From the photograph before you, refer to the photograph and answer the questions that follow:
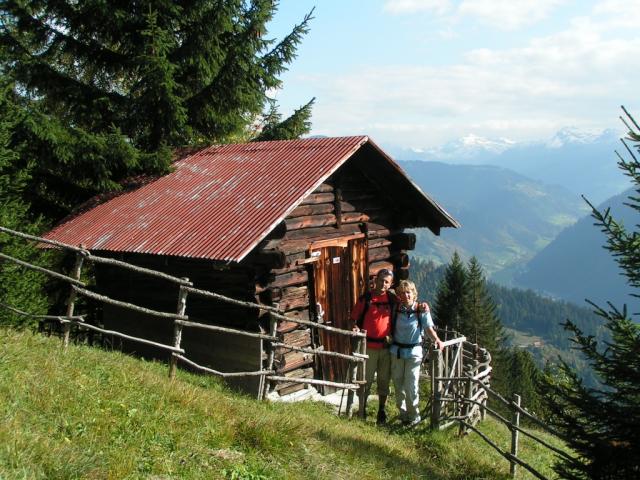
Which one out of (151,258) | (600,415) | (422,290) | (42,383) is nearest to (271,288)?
(151,258)

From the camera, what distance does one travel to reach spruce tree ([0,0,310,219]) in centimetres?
1398

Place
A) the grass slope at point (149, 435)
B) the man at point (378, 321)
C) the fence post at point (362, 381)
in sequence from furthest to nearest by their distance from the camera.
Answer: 1. the fence post at point (362, 381)
2. the man at point (378, 321)
3. the grass slope at point (149, 435)

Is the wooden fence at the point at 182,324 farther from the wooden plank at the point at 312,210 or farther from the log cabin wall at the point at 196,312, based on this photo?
the wooden plank at the point at 312,210

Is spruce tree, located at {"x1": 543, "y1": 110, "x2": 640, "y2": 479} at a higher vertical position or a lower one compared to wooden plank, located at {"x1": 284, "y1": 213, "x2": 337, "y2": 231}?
lower

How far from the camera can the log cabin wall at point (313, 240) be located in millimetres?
10797

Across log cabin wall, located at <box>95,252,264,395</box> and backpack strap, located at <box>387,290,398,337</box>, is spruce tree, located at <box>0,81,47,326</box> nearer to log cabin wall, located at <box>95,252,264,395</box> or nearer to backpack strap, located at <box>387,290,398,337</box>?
log cabin wall, located at <box>95,252,264,395</box>

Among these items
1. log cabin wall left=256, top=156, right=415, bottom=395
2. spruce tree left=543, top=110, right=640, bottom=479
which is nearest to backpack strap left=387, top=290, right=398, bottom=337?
log cabin wall left=256, top=156, right=415, bottom=395

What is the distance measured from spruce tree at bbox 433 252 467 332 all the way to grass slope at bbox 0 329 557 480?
42.5 m

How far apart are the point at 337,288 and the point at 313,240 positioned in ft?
4.72

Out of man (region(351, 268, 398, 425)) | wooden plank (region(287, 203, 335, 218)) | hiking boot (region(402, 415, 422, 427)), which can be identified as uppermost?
wooden plank (region(287, 203, 335, 218))

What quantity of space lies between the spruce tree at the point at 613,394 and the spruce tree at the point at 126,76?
10.8m

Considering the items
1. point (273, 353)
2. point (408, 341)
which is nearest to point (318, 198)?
point (273, 353)

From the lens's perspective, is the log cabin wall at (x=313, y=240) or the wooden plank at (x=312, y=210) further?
the wooden plank at (x=312, y=210)

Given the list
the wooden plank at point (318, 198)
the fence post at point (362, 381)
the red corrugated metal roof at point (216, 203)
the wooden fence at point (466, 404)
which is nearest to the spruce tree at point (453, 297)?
the wooden fence at point (466, 404)
